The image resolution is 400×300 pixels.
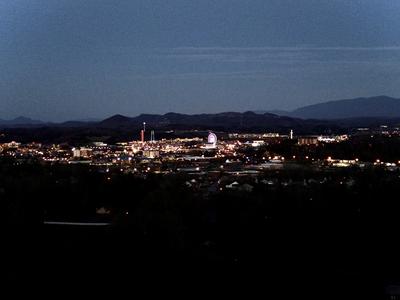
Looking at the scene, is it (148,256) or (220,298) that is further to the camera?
(148,256)

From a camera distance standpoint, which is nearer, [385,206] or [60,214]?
[385,206]

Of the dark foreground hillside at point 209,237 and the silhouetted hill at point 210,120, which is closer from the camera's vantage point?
the dark foreground hillside at point 209,237

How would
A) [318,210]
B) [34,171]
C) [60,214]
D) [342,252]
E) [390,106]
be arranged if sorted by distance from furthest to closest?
[390,106]
[34,171]
[60,214]
[318,210]
[342,252]

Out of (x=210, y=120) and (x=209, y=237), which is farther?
(x=210, y=120)

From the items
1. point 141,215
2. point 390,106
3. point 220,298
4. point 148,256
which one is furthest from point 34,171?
point 390,106

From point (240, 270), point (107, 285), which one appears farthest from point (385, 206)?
point (107, 285)

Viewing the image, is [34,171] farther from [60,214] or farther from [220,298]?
[220,298]

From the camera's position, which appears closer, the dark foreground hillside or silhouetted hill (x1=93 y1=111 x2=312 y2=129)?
the dark foreground hillside

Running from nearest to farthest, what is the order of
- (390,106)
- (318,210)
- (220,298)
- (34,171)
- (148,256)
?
(220,298) → (148,256) → (318,210) → (34,171) → (390,106)

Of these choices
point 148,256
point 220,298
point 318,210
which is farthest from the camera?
point 318,210
